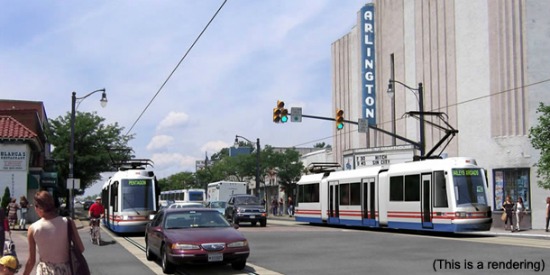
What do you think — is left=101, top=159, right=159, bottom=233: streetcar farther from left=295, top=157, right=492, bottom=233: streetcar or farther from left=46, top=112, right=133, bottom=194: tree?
left=46, top=112, right=133, bottom=194: tree

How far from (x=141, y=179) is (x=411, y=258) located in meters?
14.8

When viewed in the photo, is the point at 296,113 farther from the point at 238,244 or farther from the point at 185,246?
the point at 185,246

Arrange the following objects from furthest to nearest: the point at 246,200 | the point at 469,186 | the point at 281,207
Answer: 1. the point at 281,207
2. the point at 246,200
3. the point at 469,186

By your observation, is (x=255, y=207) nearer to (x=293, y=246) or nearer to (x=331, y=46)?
(x=293, y=246)

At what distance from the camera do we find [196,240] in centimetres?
1317

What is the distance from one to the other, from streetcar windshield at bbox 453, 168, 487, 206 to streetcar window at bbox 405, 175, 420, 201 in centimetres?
201

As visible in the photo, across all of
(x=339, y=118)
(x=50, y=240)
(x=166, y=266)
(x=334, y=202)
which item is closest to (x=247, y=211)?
(x=334, y=202)

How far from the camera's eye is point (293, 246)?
793 inches

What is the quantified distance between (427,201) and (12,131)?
2437 centimetres

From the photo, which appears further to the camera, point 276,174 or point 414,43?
point 276,174

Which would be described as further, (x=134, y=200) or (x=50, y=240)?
(x=134, y=200)

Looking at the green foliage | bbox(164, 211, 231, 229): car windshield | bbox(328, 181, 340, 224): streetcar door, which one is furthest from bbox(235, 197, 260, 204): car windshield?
bbox(164, 211, 231, 229): car windshield

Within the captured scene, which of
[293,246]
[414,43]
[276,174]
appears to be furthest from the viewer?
[276,174]

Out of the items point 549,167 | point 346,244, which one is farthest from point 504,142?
point 346,244
